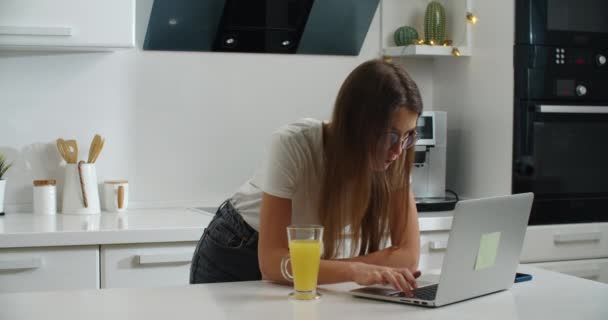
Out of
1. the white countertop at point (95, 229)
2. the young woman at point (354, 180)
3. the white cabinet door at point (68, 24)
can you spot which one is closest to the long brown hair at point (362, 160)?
the young woman at point (354, 180)

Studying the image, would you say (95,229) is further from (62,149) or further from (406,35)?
(406,35)

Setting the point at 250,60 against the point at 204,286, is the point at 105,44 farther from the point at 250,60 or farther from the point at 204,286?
the point at 204,286

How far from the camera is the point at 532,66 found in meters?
2.89

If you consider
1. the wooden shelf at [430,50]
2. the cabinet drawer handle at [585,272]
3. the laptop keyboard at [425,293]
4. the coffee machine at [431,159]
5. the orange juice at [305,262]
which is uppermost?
the wooden shelf at [430,50]

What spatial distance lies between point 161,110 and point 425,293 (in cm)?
175

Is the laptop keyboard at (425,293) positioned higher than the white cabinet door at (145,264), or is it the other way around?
the laptop keyboard at (425,293)

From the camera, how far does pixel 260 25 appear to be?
10.1 feet

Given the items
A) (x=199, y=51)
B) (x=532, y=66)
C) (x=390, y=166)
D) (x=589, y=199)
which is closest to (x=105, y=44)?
(x=199, y=51)

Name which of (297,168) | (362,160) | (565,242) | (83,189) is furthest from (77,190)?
(565,242)

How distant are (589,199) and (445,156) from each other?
543 millimetres

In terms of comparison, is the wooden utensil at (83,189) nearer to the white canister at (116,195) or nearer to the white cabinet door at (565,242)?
the white canister at (116,195)

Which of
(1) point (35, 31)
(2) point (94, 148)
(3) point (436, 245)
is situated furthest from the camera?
(2) point (94, 148)

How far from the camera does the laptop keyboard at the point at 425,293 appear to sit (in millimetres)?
1486

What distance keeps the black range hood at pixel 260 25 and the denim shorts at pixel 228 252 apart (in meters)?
1.16
